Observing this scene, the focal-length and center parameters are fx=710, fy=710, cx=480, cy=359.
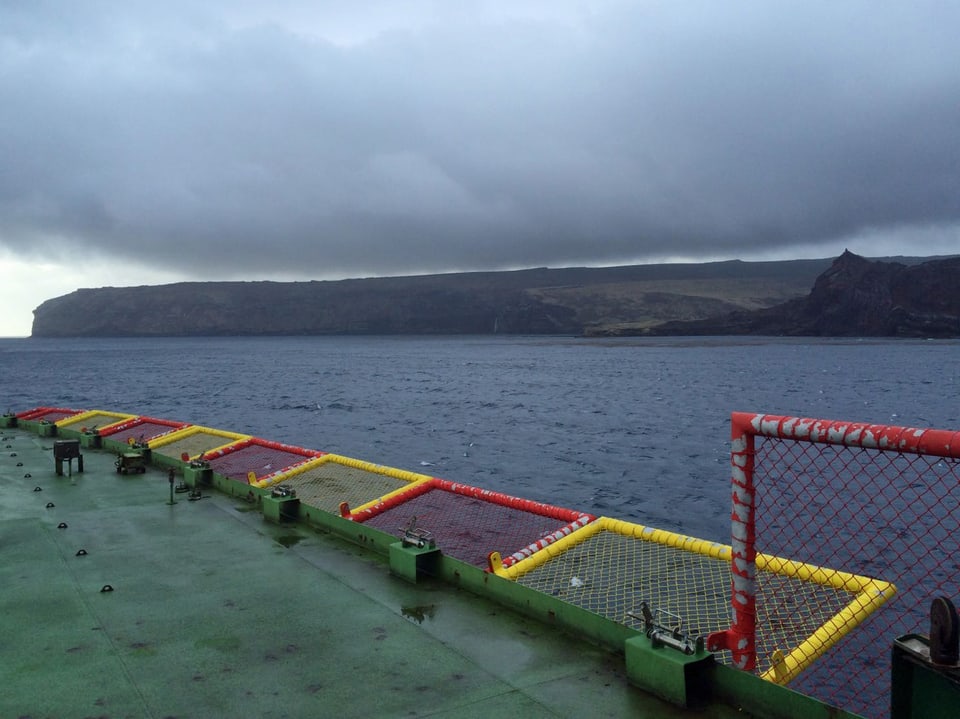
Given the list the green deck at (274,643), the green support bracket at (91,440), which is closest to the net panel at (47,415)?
the green support bracket at (91,440)

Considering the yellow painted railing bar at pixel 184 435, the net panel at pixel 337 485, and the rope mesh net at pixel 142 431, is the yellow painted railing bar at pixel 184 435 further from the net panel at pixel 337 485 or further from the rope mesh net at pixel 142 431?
the net panel at pixel 337 485

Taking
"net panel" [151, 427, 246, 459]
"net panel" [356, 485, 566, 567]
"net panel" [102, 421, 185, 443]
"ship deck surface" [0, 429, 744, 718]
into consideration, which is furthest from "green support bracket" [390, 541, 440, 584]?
"net panel" [102, 421, 185, 443]

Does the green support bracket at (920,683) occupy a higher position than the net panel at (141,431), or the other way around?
the green support bracket at (920,683)

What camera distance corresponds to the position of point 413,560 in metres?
7.27

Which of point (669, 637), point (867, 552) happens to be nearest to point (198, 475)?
point (669, 637)

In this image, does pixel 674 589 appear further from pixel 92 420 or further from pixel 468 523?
pixel 92 420

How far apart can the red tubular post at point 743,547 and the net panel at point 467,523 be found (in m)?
3.40

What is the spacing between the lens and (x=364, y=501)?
993 cm

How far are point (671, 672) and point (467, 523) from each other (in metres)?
4.51

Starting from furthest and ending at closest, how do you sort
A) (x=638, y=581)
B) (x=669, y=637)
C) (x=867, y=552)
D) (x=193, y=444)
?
(x=867, y=552) → (x=193, y=444) → (x=638, y=581) → (x=669, y=637)

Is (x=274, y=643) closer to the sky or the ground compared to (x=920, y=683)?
closer to the ground

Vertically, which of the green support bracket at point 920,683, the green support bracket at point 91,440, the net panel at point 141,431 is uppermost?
the green support bracket at point 920,683

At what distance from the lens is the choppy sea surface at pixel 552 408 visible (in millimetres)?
27469

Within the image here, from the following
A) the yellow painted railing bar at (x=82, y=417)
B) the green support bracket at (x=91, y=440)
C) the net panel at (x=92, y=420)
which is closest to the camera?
the green support bracket at (x=91, y=440)
